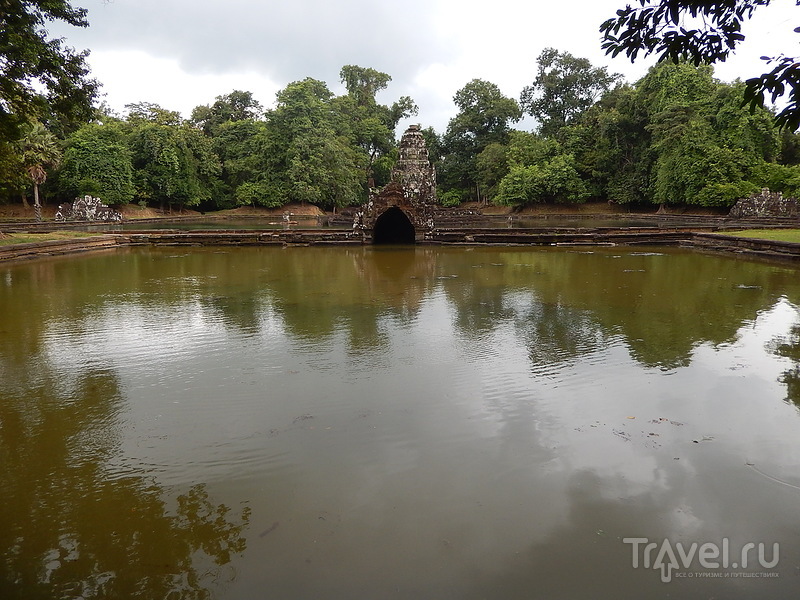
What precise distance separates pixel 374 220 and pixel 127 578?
1785 cm

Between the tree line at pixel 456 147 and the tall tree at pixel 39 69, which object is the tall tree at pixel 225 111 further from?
the tall tree at pixel 39 69

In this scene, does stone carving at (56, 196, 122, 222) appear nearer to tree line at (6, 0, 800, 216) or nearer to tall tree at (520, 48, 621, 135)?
tree line at (6, 0, 800, 216)

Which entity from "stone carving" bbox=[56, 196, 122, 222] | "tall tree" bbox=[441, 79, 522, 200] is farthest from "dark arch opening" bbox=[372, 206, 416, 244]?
"tall tree" bbox=[441, 79, 522, 200]

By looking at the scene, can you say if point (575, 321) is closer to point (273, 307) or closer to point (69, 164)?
point (273, 307)

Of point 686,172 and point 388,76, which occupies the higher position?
point 388,76

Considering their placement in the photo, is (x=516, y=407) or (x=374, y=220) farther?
(x=374, y=220)

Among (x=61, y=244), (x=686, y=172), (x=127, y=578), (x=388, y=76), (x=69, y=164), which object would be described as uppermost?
(x=388, y=76)

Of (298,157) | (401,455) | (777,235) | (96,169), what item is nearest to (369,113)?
(298,157)

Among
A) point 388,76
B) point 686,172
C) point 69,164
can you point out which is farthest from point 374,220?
point 388,76

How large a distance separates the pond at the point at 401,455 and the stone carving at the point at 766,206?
23078 millimetres

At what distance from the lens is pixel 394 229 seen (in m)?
21.5

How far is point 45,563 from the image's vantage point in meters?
2.32

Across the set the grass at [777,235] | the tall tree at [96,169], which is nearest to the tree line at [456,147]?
the tall tree at [96,169]

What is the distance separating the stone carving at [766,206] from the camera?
998 inches
